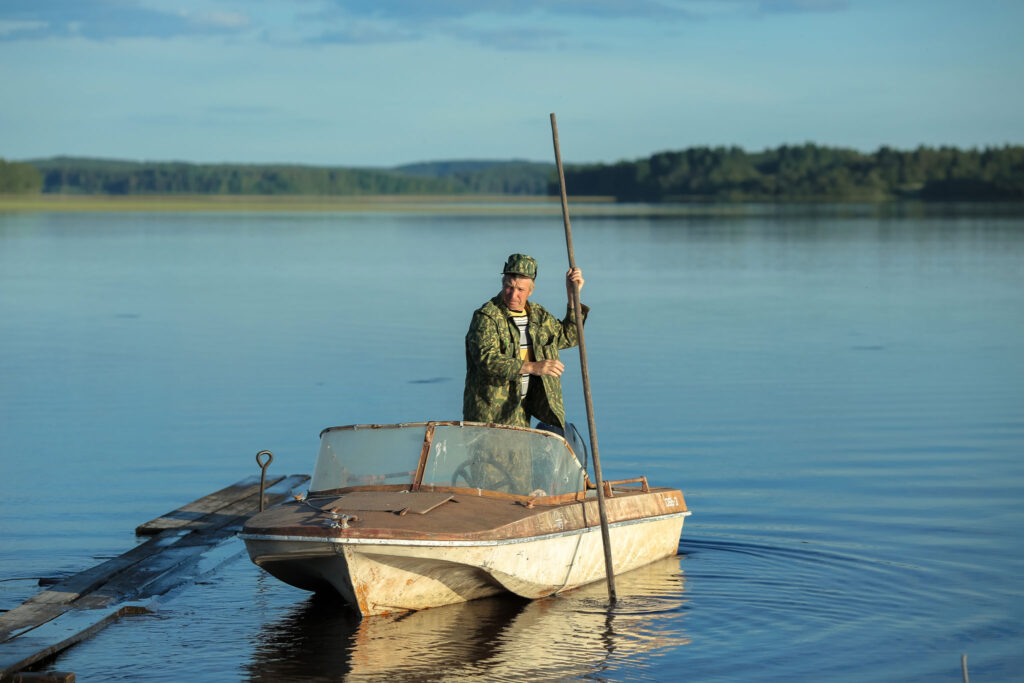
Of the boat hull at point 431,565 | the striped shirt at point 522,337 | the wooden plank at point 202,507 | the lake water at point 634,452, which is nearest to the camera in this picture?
the boat hull at point 431,565

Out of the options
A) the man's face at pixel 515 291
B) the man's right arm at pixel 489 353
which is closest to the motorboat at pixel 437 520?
the man's right arm at pixel 489 353

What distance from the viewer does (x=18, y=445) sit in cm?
1766

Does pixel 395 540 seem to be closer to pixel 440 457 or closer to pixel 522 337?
pixel 440 457

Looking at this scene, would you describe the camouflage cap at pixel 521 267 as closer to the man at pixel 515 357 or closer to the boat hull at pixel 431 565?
the man at pixel 515 357

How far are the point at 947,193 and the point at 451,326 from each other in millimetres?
175733

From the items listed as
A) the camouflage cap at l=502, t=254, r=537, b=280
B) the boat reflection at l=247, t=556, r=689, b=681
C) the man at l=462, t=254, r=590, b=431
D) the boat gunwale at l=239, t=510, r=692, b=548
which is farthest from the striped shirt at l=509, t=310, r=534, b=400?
the boat reflection at l=247, t=556, r=689, b=681

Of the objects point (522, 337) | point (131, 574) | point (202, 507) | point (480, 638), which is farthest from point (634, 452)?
point (131, 574)

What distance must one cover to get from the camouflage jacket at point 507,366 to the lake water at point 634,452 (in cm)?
149

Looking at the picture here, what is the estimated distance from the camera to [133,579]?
11.0 meters

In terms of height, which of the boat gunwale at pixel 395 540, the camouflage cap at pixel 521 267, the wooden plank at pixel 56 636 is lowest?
the wooden plank at pixel 56 636

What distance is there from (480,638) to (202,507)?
470 centimetres

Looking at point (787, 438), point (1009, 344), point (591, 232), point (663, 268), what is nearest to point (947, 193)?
point (591, 232)

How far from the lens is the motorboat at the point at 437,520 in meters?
9.42

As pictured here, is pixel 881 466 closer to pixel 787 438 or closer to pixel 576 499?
pixel 787 438
